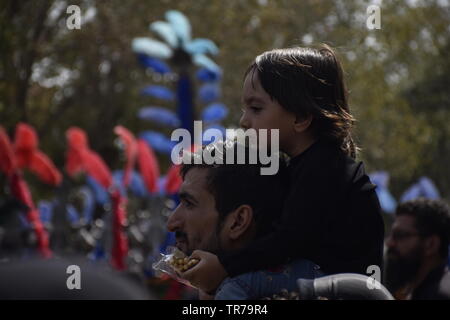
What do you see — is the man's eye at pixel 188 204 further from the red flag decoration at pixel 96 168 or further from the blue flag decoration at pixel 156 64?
the red flag decoration at pixel 96 168

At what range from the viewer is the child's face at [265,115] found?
2367 millimetres

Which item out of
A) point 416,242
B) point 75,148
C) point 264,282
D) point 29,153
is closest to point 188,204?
point 264,282

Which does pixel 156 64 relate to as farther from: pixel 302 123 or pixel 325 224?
pixel 325 224

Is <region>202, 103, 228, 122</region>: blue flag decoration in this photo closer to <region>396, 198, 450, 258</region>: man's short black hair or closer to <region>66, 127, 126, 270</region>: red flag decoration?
<region>66, 127, 126, 270</region>: red flag decoration

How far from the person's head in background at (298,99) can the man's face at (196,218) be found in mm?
226

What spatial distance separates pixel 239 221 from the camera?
7.39ft

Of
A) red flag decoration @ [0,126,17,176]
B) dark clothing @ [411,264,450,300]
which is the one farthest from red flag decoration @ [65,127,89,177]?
dark clothing @ [411,264,450,300]

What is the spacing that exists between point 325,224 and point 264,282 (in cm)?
24

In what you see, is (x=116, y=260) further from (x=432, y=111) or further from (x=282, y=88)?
(x=432, y=111)

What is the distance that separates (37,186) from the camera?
2675 centimetres

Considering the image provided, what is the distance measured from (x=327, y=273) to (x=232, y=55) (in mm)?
17086

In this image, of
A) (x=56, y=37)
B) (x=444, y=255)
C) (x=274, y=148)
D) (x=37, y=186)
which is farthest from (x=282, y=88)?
(x=37, y=186)

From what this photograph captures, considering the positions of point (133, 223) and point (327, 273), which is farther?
point (133, 223)

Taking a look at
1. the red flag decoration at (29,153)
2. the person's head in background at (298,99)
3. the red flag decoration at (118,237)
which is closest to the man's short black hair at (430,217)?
the person's head in background at (298,99)
